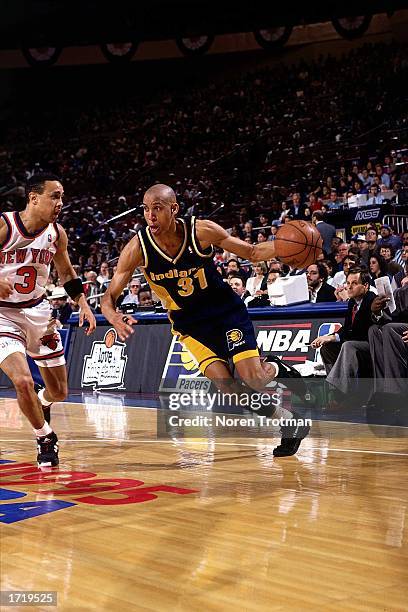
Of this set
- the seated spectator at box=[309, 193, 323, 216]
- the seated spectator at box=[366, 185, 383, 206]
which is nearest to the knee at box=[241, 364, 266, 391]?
the seated spectator at box=[366, 185, 383, 206]

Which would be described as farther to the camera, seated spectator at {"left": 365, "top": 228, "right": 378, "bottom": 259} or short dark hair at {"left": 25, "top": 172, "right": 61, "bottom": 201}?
seated spectator at {"left": 365, "top": 228, "right": 378, "bottom": 259}

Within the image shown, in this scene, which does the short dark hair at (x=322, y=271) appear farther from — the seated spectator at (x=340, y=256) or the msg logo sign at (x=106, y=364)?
the msg logo sign at (x=106, y=364)

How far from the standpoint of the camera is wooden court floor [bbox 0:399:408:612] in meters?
2.64

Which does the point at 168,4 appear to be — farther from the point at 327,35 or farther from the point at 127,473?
the point at 127,473

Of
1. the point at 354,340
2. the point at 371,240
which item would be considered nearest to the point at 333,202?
the point at 371,240

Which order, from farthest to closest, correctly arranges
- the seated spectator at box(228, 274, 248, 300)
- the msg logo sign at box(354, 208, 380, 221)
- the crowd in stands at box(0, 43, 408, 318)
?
the crowd in stands at box(0, 43, 408, 318) → the msg logo sign at box(354, 208, 380, 221) → the seated spectator at box(228, 274, 248, 300)

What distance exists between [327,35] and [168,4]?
557 cm

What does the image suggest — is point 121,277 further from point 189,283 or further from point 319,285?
point 319,285

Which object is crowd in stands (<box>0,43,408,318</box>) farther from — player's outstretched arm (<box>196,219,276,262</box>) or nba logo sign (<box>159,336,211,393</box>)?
player's outstretched arm (<box>196,219,276,262</box>)

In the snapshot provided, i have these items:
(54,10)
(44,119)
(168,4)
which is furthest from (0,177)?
(168,4)

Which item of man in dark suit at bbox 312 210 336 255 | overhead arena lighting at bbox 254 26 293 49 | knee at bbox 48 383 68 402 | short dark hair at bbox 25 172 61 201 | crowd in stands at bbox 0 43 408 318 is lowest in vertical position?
knee at bbox 48 383 68 402

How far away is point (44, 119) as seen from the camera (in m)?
30.5

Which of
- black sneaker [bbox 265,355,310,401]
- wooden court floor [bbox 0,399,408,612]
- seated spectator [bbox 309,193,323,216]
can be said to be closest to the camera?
wooden court floor [bbox 0,399,408,612]

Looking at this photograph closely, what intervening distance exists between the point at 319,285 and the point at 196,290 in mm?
4424
